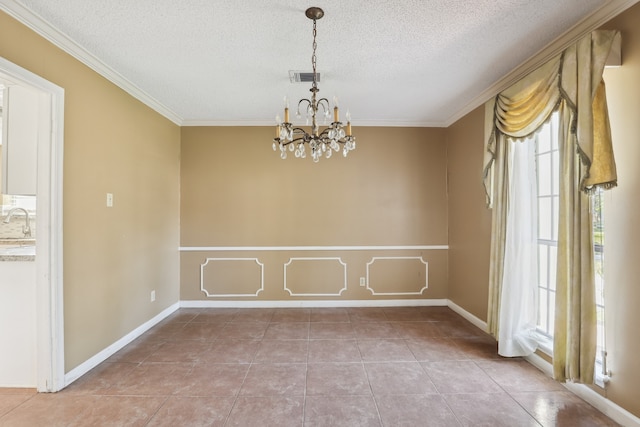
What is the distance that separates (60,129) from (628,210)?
3.79 meters

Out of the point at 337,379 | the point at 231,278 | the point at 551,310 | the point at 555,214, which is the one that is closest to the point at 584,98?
the point at 555,214

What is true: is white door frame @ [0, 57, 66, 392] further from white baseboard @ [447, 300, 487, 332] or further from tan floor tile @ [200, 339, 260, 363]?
white baseboard @ [447, 300, 487, 332]

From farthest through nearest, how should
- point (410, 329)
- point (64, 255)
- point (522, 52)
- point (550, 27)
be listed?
1. point (410, 329)
2. point (522, 52)
3. point (64, 255)
4. point (550, 27)

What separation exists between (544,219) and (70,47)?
4054 millimetres

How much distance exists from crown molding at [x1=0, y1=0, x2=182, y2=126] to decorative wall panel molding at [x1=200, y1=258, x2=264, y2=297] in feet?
7.03

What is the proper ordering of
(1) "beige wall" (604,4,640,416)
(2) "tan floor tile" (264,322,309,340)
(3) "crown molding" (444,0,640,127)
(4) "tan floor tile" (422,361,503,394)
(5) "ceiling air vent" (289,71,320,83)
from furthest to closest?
(2) "tan floor tile" (264,322,309,340)
(5) "ceiling air vent" (289,71,320,83)
(4) "tan floor tile" (422,361,503,394)
(3) "crown molding" (444,0,640,127)
(1) "beige wall" (604,4,640,416)

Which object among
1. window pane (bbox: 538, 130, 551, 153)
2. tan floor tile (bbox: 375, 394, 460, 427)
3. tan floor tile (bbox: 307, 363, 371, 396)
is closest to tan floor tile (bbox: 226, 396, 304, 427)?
tan floor tile (bbox: 307, 363, 371, 396)

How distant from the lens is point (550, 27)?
2.15 metres

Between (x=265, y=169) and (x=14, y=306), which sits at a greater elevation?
(x=265, y=169)

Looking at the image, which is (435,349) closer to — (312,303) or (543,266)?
(543,266)

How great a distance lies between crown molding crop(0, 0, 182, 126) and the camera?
1907 mm

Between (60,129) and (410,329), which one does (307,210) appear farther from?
(60,129)

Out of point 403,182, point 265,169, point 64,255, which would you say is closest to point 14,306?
point 64,255

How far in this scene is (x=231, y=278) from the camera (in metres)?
4.27
